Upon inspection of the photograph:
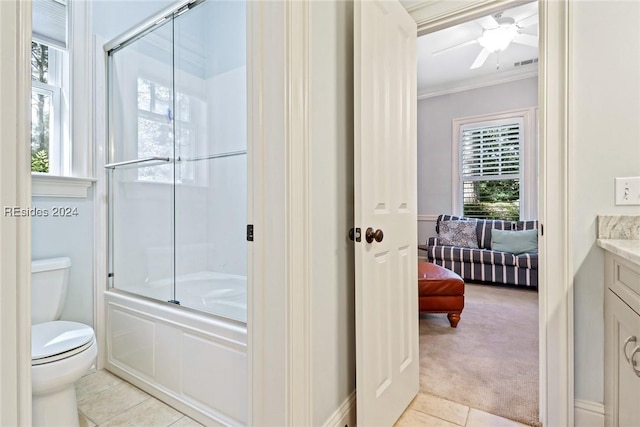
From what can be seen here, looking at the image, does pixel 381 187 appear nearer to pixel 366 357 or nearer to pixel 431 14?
pixel 366 357

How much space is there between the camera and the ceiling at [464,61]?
11.4 ft

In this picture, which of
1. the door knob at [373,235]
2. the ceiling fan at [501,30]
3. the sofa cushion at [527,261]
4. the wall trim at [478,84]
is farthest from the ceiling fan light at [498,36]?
the door knob at [373,235]

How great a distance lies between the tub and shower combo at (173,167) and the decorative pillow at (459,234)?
3.43 m

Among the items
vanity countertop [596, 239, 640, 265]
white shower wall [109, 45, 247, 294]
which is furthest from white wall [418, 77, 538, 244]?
vanity countertop [596, 239, 640, 265]

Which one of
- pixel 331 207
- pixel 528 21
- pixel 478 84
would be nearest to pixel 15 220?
pixel 331 207

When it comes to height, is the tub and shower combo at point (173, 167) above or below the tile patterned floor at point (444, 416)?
above

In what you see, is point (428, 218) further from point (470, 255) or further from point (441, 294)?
point (441, 294)

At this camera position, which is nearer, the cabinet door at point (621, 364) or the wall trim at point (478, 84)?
the cabinet door at point (621, 364)

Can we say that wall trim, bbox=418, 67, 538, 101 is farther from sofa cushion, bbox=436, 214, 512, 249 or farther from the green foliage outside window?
the green foliage outside window

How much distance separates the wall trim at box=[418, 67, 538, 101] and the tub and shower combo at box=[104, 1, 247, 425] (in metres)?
4.00

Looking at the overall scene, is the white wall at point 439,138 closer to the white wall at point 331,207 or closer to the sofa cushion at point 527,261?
the sofa cushion at point 527,261

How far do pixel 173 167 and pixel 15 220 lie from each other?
66.8 inches

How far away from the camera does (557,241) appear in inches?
54.4

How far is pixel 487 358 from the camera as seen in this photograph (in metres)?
2.20
